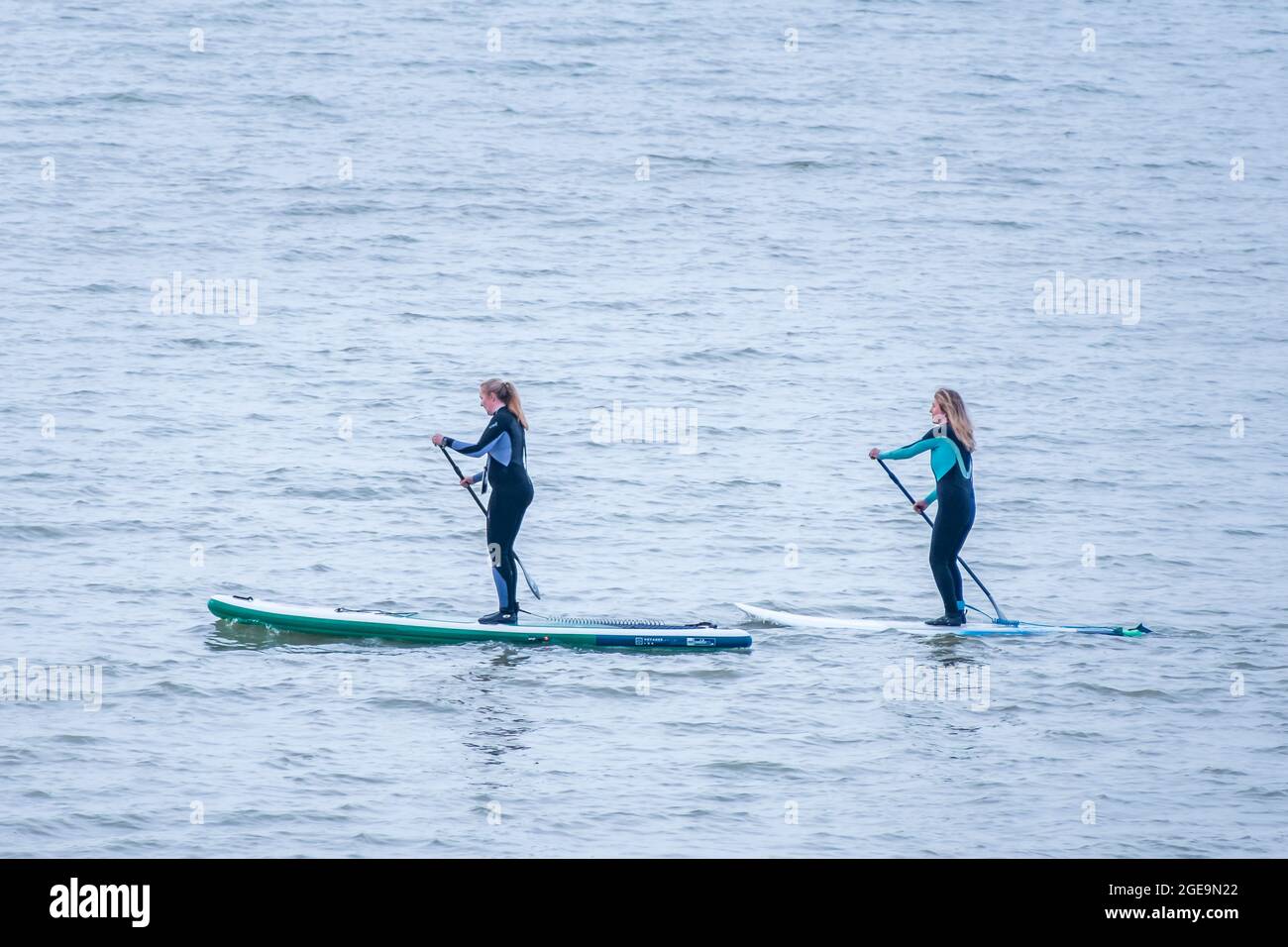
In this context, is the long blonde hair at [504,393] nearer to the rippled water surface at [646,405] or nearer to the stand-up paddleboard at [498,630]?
the stand-up paddleboard at [498,630]

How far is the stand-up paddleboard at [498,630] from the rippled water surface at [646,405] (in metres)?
0.13

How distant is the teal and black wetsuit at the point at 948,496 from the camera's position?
42.4 ft

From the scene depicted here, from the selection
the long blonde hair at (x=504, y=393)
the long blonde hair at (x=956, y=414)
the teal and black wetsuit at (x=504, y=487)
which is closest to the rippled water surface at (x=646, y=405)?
the teal and black wetsuit at (x=504, y=487)

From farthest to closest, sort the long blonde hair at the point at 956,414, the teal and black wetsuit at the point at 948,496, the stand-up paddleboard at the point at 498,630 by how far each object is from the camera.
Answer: the teal and black wetsuit at the point at 948,496
the long blonde hair at the point at 956,414
the stand-up paddleboard at the point at 498,630

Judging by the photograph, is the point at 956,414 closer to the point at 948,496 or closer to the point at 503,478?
the point at 948,496

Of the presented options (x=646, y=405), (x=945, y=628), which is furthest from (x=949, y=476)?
(x=646, y=405)

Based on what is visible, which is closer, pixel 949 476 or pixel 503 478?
pixel 503 478

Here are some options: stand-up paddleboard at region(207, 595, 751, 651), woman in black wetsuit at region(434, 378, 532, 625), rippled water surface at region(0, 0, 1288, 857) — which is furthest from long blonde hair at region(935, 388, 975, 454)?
woman in black wetsuit at region(434, 378, 532, 625)

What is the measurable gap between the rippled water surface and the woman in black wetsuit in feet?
2.30

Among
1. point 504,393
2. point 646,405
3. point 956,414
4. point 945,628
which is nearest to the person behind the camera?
point 504,393

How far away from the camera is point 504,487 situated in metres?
12.7

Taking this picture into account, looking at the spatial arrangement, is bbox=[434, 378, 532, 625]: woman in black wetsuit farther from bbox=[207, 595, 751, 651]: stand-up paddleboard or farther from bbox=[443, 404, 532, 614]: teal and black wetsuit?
bbox=[207, 595, 751, 651]: stand-up paddleboard

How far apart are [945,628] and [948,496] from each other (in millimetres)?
1137

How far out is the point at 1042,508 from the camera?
19516 mm
